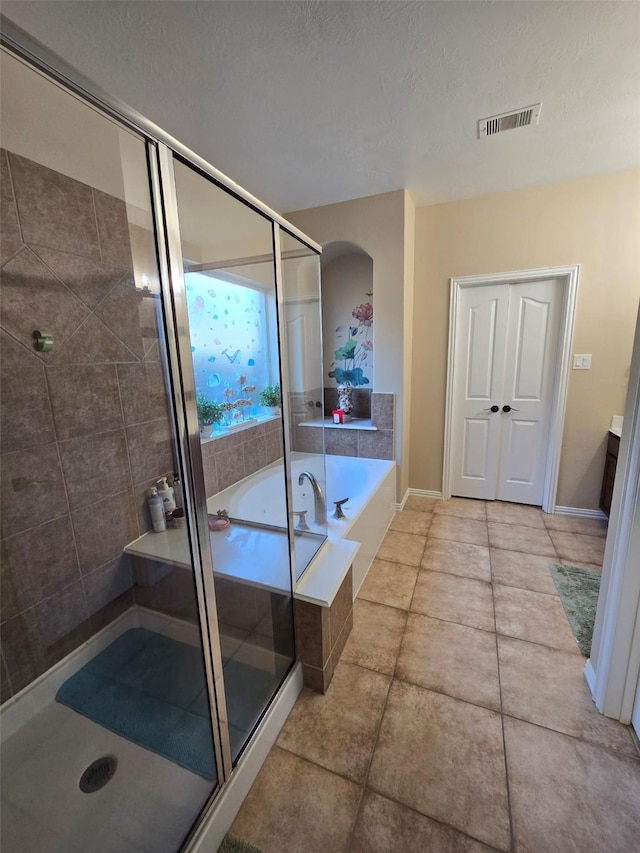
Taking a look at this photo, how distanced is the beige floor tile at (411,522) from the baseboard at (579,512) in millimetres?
1090

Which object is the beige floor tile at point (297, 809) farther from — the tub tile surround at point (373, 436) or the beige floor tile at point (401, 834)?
the tub tile surround at point (373, 436)

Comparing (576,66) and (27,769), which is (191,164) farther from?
(27,769)

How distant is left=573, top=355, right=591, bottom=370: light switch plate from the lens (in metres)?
2.67

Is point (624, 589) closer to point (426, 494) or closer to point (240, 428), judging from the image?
point (240, 428)

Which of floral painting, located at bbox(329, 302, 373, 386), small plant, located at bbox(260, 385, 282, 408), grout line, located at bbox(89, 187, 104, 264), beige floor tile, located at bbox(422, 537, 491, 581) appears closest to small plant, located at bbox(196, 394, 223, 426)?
small plant, located at bbox(260, 385, 282, 408)

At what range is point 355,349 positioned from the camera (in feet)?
11.2

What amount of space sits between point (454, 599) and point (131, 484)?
1.91 meters

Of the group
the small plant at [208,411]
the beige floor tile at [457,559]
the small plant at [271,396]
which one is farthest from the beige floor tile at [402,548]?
the small plant at [208,411]

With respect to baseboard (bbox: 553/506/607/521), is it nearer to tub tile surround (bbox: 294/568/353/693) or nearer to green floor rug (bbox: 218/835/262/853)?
tub tile surround (bbox: 294/568/353/693)

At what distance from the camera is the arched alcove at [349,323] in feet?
10.9

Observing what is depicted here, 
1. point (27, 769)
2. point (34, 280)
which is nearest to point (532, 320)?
point (34, 280)

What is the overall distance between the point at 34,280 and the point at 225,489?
1.36 metres

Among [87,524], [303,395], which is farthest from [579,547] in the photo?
[87,524]

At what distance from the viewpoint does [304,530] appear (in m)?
1.74
